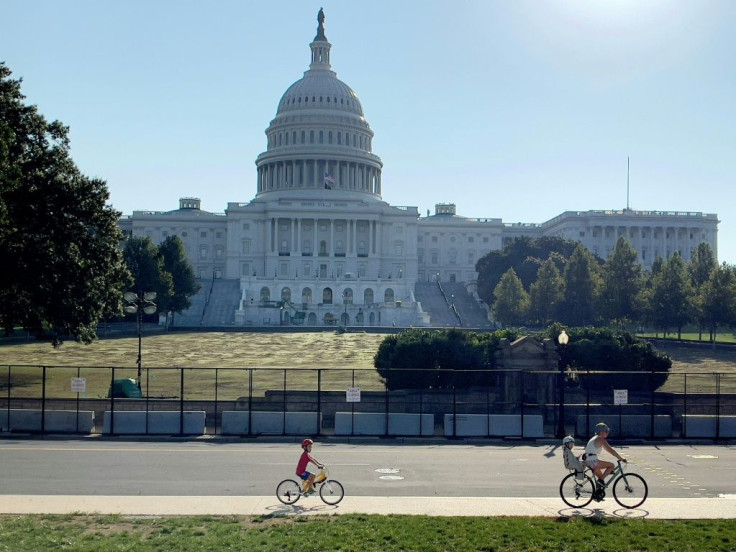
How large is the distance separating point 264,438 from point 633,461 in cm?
1183

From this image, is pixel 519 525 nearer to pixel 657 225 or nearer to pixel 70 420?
pixel 70 420

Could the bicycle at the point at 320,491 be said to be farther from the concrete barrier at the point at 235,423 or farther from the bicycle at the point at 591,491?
the concrete barrier at the point at 235,423

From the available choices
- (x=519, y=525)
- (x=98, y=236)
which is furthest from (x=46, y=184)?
(x=519, y=525)

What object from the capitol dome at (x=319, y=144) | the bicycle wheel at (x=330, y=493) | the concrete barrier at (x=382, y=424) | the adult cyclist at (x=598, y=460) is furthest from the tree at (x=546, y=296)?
the bicycle wheel at (x=330, y=493)

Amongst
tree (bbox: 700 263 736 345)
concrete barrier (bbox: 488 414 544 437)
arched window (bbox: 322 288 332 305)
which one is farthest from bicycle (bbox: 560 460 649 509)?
arched window (bbox: 322 288 332 305)

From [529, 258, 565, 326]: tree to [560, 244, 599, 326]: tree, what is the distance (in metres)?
1.29

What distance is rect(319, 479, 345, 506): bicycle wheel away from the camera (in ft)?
64.0

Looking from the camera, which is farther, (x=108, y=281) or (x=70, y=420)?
(x=108, y=281)

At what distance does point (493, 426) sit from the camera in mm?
31672

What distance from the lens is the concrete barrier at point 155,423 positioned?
102ft

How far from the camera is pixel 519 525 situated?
17359mm

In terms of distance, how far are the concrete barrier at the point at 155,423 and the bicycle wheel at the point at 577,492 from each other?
14.9 m

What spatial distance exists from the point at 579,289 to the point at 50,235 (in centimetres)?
6279

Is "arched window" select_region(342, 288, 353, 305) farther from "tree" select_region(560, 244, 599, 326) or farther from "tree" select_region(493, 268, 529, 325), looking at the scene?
"tree" select_region(560, 244, 599, 326)
